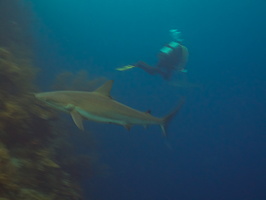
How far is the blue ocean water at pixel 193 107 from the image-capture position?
2188 centimetres

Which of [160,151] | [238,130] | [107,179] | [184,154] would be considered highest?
[107,179]

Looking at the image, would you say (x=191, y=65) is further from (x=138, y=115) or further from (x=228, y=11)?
(x=138, y=115)

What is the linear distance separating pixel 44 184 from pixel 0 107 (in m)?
2.13

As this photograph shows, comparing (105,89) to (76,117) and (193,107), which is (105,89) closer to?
(76,117)

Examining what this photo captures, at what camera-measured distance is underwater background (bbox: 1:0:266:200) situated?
821 inches

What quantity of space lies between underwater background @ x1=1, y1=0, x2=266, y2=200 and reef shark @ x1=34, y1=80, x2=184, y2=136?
4.27 m

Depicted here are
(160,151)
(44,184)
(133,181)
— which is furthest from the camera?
(160,151)

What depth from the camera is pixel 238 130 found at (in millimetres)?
47062

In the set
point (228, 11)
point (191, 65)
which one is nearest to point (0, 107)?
point (228, 11)

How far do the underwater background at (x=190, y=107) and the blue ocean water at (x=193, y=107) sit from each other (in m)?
0.13

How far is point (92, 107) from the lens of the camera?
18.3ft

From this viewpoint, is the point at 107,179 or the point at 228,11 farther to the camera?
the point at 228,11

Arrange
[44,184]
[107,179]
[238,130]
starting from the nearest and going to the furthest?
[44,184] < [107,179] < [238,130]

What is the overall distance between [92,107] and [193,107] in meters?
46.1
